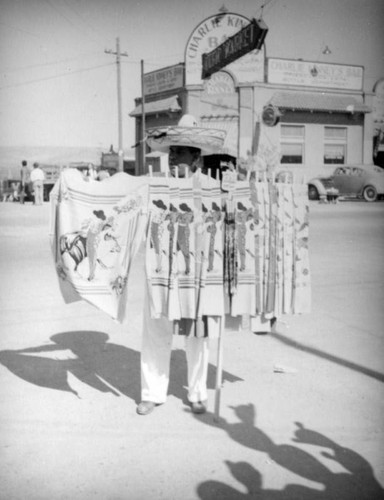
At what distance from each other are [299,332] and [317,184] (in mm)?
22095

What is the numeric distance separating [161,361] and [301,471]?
1.15 metres

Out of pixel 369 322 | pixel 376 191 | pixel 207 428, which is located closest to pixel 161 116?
pixel 376 191

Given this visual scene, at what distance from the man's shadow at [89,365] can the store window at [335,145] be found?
29209mm

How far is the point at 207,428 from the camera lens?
346 centimetres

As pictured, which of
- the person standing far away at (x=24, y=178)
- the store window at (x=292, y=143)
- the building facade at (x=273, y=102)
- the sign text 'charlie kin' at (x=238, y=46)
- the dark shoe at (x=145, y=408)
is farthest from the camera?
the store window at (x=292, y=143)

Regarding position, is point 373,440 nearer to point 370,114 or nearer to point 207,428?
point 207,428

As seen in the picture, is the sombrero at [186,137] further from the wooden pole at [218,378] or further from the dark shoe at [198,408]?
the dark shoe at [198,408]

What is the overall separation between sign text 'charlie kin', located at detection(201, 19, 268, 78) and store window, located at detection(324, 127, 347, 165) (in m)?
9.28

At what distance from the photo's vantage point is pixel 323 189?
26281 millimetres

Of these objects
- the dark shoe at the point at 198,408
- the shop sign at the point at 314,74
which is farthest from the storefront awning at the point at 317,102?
the dark shoe at the point at 198,408

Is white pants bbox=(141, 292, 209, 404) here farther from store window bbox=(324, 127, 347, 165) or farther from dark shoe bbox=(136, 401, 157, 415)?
store window bbox=(324, 127, 347, 165)

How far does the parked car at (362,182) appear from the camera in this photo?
26094 mm

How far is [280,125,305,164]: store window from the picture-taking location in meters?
31.6

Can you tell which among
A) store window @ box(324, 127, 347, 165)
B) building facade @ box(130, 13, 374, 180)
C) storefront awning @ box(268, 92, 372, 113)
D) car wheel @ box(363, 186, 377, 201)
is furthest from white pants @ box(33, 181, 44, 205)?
store window @ box(324, 127, 347, 165)
